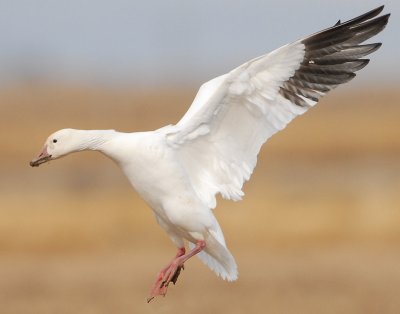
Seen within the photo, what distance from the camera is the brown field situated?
16.1 m

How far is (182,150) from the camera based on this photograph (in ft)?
39.1

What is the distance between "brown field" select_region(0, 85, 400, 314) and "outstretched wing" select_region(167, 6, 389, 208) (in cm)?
275

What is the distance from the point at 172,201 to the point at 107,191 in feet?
38.7

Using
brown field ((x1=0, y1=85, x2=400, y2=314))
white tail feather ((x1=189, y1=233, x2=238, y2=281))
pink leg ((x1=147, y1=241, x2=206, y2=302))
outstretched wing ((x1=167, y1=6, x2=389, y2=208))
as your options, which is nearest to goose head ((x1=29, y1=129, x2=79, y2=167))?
outstretched wing ((x1=167, y1=6, x2=389, y2=208))

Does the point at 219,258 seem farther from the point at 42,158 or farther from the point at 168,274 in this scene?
the point at 42,158

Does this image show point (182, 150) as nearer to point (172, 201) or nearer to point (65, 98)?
point (172, 201)

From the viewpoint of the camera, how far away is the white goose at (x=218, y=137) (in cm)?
1162

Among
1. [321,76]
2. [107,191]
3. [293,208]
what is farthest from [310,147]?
[321,76]

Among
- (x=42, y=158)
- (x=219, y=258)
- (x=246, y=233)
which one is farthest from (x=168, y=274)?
(x=246, y=233)

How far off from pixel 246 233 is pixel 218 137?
8.09 m

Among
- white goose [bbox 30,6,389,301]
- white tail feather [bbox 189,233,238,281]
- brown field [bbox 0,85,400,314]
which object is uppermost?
white goose [bbox 30,6,389,301]

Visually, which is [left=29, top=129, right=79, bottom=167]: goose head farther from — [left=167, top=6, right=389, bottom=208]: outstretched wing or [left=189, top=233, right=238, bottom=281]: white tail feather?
[left=189, top=233, right=238, bottom=281]: white tail feather

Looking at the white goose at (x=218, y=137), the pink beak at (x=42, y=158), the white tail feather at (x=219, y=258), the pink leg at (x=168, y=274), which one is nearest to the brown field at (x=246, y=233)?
the white tail feather at (x=219, y=258)

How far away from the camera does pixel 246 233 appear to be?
20.0m
